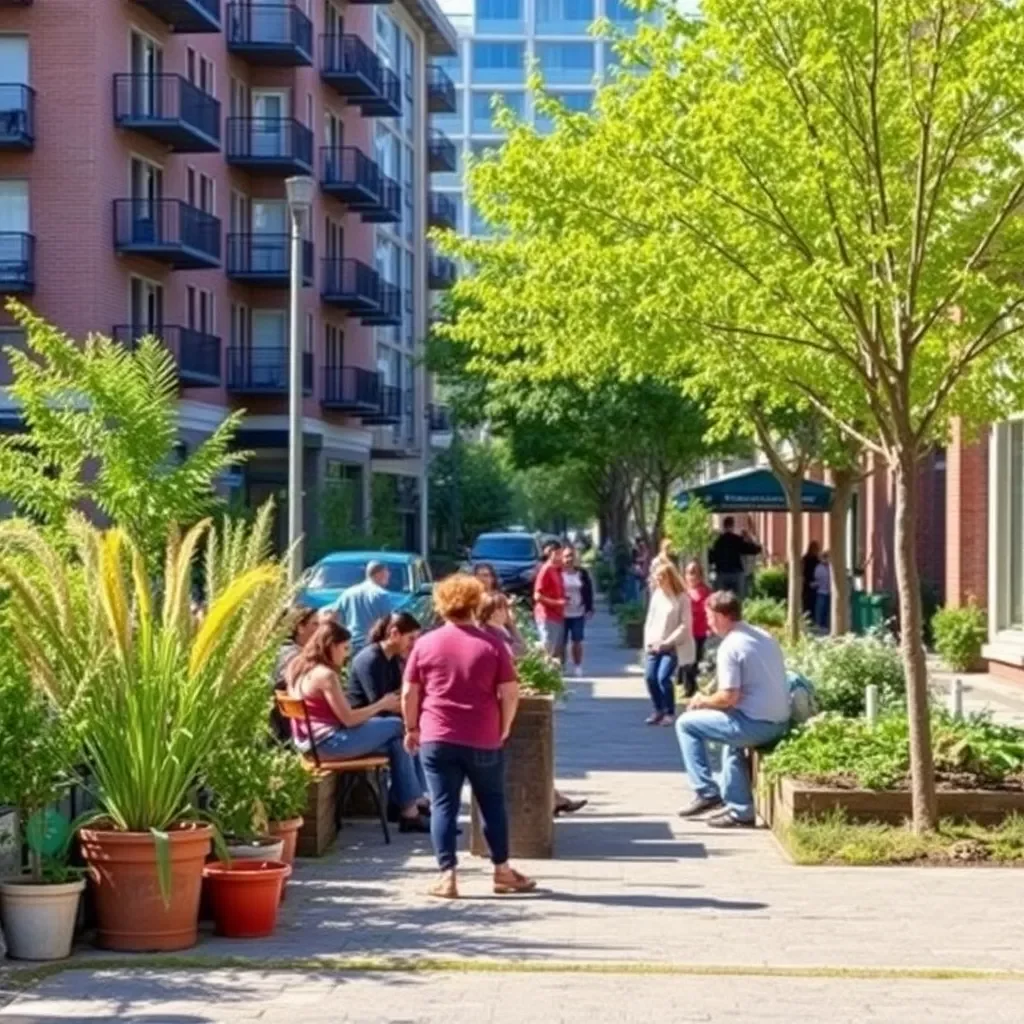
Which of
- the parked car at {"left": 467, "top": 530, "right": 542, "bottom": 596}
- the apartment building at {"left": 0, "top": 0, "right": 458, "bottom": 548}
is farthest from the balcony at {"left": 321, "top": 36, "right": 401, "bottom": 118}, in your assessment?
the parked car at {"left": 467, "top": 530, "right": 542, "bottom": 596}

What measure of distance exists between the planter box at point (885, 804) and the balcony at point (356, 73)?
46681 millimetres

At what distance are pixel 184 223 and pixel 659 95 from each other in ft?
114

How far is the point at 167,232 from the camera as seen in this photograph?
150 ft

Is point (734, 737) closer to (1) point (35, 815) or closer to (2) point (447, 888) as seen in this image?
(2) point (447, 888)

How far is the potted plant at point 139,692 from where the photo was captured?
9.84 metres

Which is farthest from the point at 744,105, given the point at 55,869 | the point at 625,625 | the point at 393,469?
the point at 393,469

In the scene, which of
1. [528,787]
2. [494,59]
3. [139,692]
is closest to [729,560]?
[528,787]

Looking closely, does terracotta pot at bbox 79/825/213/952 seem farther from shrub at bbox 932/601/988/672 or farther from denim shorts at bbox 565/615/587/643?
shrub at bbox 932/601/988/672

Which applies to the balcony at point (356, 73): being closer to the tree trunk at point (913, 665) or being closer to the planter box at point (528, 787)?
the tree trunk at point (913, 665)

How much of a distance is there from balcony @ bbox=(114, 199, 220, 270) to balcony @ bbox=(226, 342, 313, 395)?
155 inches

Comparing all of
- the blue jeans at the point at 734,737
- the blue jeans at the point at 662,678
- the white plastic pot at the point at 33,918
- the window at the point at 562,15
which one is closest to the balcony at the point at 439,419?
the blue jeans at the point at 662,678

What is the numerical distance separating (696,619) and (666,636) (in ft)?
7.50

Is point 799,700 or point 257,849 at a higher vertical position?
point 799,700

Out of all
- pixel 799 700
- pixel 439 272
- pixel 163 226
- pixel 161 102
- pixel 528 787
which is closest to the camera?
pixel 528 787
